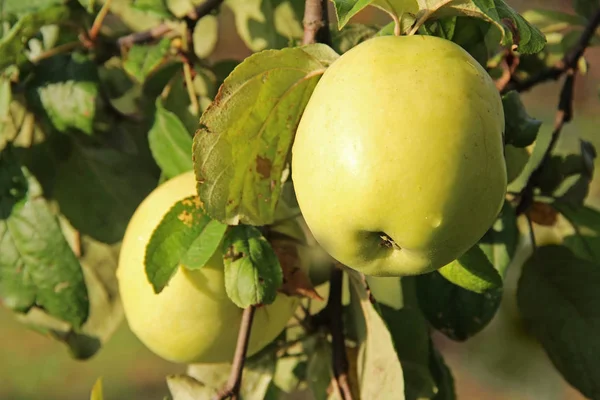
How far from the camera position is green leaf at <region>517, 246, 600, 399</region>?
2.56 feet

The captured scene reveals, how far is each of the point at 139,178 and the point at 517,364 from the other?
4.55 ft

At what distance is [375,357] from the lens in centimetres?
70

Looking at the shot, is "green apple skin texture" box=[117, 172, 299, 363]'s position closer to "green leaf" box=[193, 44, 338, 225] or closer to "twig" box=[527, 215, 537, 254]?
"green leaf" box=[193, 44, 338, 225]

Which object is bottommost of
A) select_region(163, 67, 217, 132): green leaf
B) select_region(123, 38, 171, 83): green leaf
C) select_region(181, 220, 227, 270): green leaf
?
select_region(163, 67, 217, 132): green leaf

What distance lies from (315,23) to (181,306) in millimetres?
269

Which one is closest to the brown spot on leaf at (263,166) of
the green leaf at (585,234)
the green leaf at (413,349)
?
the green leaf at (413,349)

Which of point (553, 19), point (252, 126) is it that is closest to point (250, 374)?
point (252, 126)

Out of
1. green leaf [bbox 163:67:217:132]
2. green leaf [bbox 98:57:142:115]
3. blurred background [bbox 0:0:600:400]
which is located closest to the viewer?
green leaf [bbox 163:67:217:132]

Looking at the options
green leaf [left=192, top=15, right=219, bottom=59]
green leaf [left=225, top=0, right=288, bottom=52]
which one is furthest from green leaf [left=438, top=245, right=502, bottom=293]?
green leaf [left=192, top=15, right=219, bottom=59]

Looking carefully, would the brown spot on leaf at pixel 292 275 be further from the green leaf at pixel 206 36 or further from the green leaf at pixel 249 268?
the green leaf at pixel 206 36

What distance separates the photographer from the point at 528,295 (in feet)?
2.74

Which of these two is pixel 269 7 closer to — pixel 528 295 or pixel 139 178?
pixel 139 178

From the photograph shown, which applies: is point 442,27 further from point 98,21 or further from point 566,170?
point 98,21

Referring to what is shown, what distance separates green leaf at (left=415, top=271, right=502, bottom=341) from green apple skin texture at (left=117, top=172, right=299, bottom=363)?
0.13 meters
